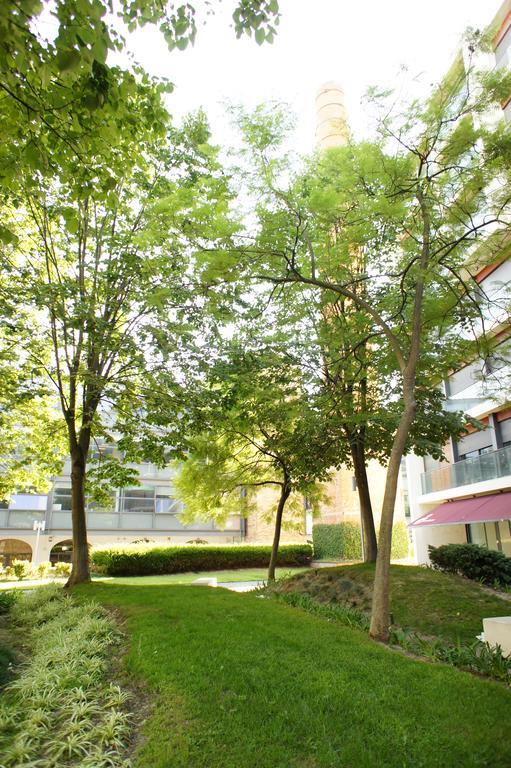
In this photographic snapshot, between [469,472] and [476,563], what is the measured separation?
32.2ft

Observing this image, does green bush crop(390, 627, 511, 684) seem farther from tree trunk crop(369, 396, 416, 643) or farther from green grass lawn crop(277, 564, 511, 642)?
green grass lawn crop(277, 564, 511, 642)

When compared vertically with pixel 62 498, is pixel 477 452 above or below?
above

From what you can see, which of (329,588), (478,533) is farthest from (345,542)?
(329,588)

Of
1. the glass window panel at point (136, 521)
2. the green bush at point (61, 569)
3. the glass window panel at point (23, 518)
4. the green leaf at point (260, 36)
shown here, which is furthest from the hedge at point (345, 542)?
the green leaf at point (260, 36)

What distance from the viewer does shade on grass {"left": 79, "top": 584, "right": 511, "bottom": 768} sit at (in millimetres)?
3895

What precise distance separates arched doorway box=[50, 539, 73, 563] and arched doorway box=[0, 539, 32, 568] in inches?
57.0

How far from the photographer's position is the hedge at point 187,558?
23906 mm

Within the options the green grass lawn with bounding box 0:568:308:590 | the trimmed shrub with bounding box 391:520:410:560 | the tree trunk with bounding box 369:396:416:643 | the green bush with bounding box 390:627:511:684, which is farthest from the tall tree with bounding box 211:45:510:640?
the trimmed shrub with bounding box 391:520:410:560

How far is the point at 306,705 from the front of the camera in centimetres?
457

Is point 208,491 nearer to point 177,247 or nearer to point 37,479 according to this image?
point 37,479

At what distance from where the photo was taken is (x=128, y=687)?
17.9 feet

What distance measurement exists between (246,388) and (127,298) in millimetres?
4126

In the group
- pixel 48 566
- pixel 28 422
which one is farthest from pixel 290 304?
pixel 48 566

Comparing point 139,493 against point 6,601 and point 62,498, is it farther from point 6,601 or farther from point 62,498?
point 6,601
